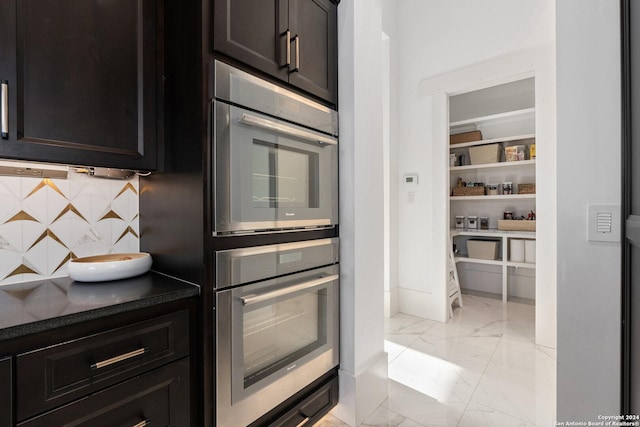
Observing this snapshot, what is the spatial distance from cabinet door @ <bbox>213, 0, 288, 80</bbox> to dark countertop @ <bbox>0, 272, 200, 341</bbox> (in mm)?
924

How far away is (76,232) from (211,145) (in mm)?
810

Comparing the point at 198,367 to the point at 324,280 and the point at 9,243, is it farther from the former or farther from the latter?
the point at 9,243

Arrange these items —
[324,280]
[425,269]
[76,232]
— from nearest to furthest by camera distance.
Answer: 1. [76,232]
2. [324,280]
3. [425,269]

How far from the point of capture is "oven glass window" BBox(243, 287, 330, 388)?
1.26 meters

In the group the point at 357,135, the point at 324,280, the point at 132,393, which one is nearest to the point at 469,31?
the point at 357,135

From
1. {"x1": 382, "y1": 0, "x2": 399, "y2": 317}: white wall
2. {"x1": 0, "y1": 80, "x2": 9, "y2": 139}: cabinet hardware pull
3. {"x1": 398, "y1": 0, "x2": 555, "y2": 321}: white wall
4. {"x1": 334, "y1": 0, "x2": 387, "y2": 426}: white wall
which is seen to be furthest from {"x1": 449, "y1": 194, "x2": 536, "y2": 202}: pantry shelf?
{"x1": 0, "y1": 80, "x2": 9, "y2": 139}: cabinet hardware pull

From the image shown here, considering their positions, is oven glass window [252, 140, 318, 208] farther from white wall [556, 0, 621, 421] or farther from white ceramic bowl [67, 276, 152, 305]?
white wall [556, 0, 621, 421]

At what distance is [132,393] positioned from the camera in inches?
37.9

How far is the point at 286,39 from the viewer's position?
4.58ft

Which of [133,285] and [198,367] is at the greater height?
[133,285]

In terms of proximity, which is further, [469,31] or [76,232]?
[469,31]

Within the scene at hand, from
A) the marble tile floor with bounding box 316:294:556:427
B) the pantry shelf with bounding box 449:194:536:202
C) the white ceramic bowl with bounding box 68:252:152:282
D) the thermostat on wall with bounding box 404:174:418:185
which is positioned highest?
the thermostat on wall with bounding box 404:174:418:185

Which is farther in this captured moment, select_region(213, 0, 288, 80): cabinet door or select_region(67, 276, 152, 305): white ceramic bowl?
select_region(213, 0, 288, 80): cabinet door

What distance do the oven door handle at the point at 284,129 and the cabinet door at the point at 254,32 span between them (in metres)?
0.23
